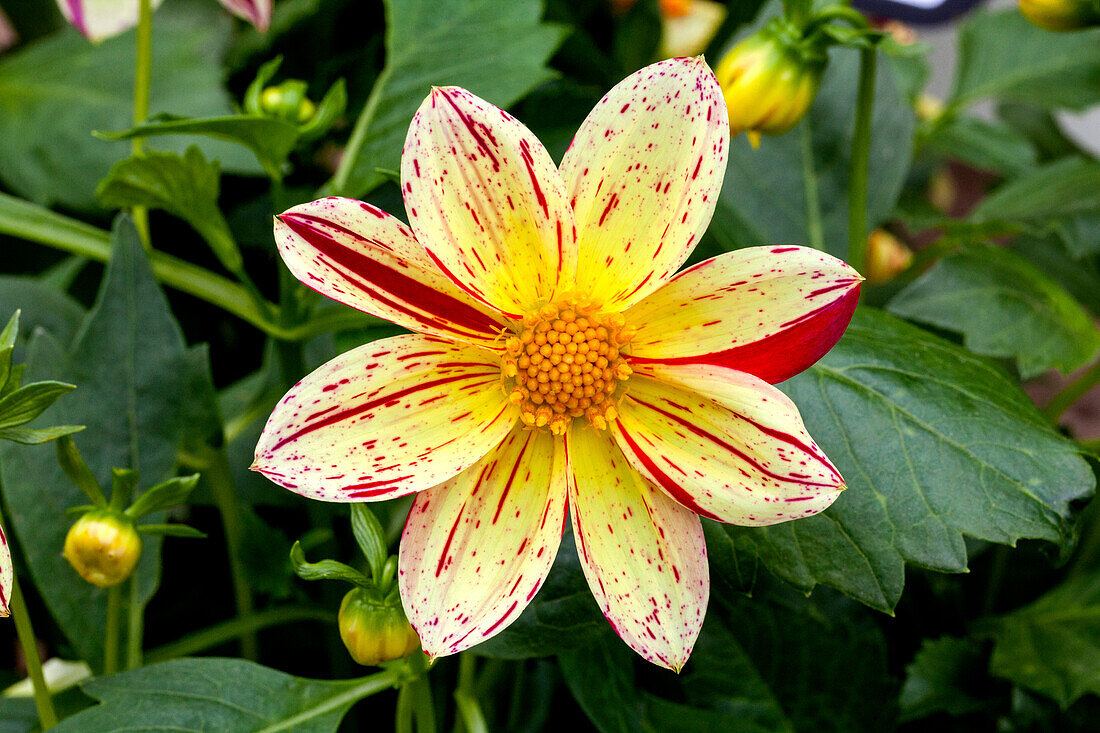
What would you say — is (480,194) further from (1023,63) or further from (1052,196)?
(1023,63)

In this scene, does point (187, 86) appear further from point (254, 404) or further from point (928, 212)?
point (928, 212)

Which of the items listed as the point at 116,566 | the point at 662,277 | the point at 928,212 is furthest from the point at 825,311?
the point at 928,212

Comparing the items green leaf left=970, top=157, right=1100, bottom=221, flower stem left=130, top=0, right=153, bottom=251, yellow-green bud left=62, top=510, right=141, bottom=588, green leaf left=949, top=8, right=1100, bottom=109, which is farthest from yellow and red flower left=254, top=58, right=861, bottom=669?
green leaf left=949, top=8, right=1100, bottom=109

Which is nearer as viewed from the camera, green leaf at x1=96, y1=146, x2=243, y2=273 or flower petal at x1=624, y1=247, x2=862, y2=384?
flower petal at x1=624, y1=247, x2=862, y2=384

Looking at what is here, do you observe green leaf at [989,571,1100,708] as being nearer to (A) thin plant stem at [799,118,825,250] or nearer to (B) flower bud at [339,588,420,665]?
(A) thin plant stem at [799,118,825,250]

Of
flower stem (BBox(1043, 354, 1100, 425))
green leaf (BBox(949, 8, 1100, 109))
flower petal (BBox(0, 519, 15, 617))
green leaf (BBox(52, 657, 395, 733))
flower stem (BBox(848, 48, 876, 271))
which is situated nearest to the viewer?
flower petal (BBox(0, 519, 15, 617))

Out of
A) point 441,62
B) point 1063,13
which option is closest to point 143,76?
point 441,62
